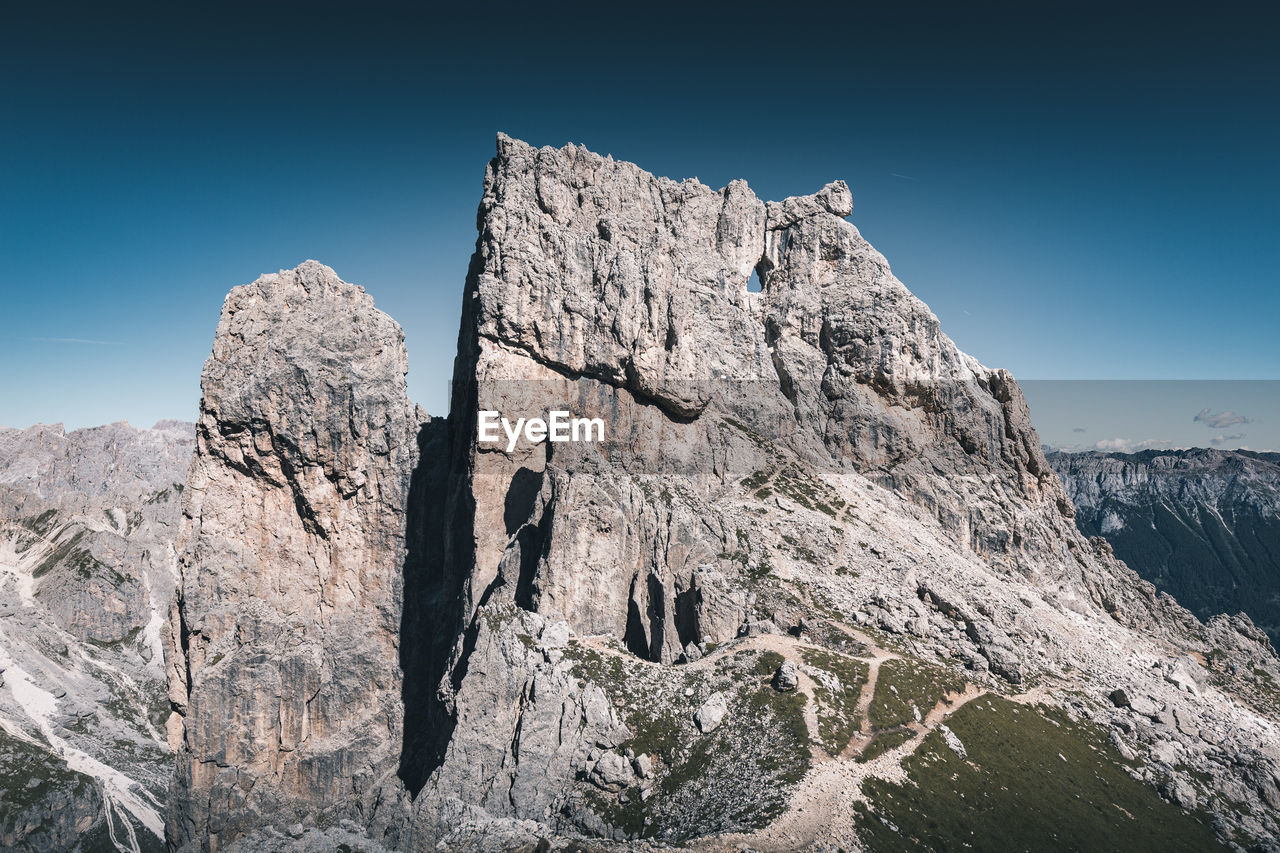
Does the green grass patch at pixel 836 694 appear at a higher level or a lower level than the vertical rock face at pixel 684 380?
lower

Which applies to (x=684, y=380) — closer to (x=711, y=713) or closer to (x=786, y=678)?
(x=786, y=678)

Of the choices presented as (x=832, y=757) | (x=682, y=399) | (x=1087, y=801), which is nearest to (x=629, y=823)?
(x=832, y=757)

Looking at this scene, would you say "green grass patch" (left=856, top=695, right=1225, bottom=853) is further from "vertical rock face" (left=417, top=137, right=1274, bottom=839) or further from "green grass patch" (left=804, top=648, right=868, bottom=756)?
"vertical rock face" (left=417, top=137, right=1274, bottom=839)

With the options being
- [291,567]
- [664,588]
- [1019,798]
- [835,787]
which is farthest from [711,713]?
[291,567]

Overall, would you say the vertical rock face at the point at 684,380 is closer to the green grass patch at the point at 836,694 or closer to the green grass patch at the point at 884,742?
the green grass patch at the point at 836,694

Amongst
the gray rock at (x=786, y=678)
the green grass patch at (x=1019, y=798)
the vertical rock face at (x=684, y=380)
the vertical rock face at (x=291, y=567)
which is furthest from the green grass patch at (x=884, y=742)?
the vertical rock face at (x=291, y=567)
